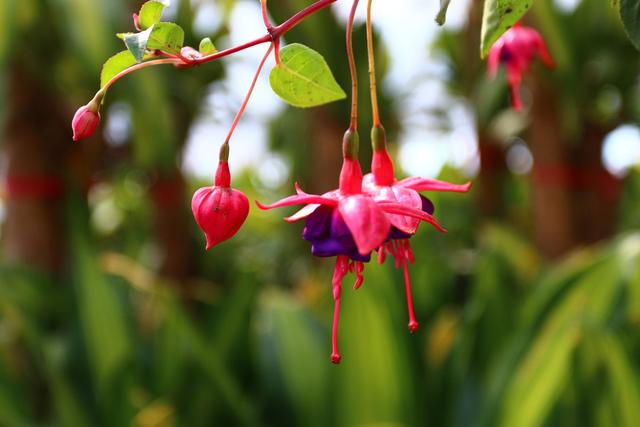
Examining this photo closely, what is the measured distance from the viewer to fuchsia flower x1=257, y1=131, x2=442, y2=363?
212 mm

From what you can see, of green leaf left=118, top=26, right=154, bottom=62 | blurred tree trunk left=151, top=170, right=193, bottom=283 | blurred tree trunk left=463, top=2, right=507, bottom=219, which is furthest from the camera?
blurred tree trunk left=463, top=2, right=507, bottom=219

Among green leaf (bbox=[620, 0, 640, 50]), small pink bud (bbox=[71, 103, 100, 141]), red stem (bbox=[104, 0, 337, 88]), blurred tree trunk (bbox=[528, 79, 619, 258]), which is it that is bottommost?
blurred tree trunk (bbox=[528, 79, 619, 258])

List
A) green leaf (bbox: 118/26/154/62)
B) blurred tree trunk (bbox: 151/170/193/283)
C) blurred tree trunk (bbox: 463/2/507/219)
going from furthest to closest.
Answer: blurred tree trunk (bbox: 463/2/507/219) → blurred tree trunk (bbox: 151/170/193/283) → green leaf (bbox: 118/26/154/62)

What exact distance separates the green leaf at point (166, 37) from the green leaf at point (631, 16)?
14 centimetres

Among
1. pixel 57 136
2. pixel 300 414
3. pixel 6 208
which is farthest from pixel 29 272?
pixel 300 414

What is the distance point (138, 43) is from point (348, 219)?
8 centimetres

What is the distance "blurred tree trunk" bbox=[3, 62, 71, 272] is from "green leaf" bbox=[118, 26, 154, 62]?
1.09m

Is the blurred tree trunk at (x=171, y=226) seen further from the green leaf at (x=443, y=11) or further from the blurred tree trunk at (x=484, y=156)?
the green leaf at (x=443, y=11)

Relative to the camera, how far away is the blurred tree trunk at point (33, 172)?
122cm

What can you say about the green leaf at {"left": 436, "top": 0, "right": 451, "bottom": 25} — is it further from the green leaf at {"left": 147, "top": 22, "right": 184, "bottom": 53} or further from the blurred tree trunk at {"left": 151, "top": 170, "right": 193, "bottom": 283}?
the blurred tree trunk at {"left": 151, "top": 170, "right": 193, "bottom": 283}

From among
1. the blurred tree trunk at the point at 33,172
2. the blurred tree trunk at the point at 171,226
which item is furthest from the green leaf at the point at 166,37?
the blurred tree trunk at the point at 171,226

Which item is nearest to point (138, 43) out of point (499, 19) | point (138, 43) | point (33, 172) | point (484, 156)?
point (138, 43)

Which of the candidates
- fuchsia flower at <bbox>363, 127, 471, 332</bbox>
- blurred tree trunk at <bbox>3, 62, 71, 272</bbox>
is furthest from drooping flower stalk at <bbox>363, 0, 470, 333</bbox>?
blurred tree trunk at <bbox>3, 62, 71, 272</bbox>

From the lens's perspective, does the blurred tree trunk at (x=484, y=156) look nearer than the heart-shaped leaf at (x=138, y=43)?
No
